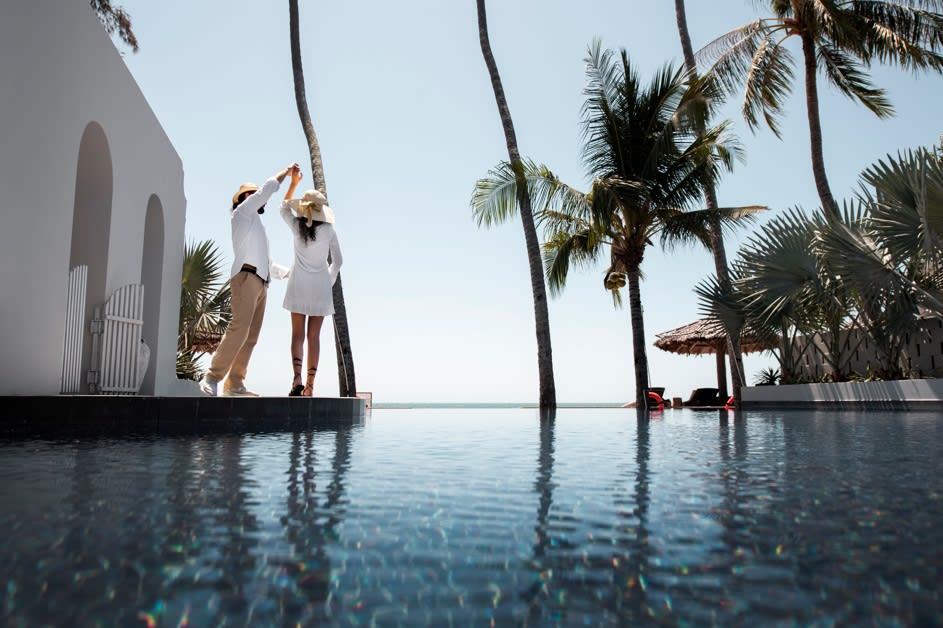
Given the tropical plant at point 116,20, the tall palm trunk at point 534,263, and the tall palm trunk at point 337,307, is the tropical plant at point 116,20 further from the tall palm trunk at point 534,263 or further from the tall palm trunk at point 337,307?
the tall palm trunk at point 534,263

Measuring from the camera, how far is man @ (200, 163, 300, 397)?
612cm

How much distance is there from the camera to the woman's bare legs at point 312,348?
23.0ft

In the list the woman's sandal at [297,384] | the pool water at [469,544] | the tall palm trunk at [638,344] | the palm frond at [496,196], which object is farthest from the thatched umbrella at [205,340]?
the pool water at [469,544]

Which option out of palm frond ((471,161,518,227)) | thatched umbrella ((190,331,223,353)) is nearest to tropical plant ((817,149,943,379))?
palm frond ((471,161,518,227))

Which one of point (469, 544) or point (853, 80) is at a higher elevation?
point (853, 80)

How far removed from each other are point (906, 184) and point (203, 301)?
611 inches

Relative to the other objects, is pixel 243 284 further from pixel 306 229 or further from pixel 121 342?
pixel 121 342

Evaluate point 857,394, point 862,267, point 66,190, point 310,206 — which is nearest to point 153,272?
point 310,206

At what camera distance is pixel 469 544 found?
1.41 metres

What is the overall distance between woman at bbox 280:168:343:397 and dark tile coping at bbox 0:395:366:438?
0.88m

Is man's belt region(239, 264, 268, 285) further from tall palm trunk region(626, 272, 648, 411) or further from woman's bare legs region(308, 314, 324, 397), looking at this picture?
tall palm trunk region(626, 272, 648, 411)

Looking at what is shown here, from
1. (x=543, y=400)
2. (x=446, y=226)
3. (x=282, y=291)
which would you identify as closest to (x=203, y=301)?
(x=446, y=226)

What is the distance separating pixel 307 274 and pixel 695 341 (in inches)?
610

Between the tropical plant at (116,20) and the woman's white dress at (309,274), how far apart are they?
9118 mm
